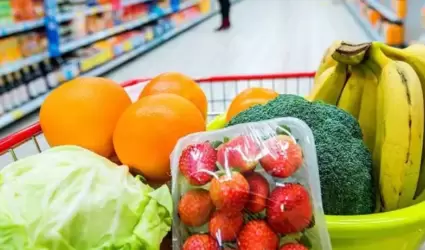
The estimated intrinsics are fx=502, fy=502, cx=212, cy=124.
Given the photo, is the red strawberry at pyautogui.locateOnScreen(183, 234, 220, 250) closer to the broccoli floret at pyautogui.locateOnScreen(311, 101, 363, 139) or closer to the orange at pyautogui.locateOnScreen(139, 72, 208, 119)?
the broccoli floret at pyautogui.locateOnScreen(311, 101, 363, 139)

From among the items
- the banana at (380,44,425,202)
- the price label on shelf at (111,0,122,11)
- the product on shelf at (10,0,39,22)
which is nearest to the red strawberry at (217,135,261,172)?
the banana at (380,44,425,202)

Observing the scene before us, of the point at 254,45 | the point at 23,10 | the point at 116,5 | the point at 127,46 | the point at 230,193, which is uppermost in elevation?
the point at 230,193

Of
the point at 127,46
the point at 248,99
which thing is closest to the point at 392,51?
the point at 248,99

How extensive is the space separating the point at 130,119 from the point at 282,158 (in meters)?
0.29

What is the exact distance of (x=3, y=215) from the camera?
0.61 metres

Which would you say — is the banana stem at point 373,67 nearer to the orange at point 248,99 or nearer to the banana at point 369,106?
the banana at point 369,106

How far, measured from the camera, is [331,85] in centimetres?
91

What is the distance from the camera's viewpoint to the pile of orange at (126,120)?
2.46ft

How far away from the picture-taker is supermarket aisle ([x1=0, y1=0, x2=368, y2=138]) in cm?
482

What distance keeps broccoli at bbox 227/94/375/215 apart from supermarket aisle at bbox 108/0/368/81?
3.78m

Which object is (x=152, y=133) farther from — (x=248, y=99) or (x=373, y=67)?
(x=373, y=67)

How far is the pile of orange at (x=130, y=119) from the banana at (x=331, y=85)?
10cm

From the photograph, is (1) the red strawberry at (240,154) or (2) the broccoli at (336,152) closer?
(1) the red strawberry at (240,154)

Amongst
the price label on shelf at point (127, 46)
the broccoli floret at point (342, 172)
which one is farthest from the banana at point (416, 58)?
the price label on shelf at point (127, 46)
